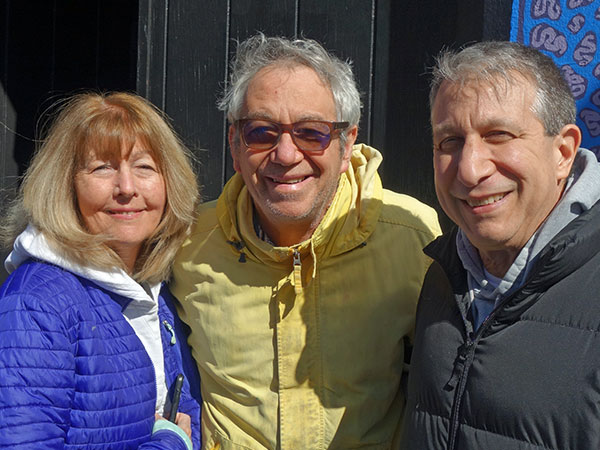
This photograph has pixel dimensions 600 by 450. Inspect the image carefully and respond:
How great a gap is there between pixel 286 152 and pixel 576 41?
3.28 ft

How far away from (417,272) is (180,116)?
122cm

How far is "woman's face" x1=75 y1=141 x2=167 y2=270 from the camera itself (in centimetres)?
206

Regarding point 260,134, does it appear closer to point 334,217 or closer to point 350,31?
point 334,217

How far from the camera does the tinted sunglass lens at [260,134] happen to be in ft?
6.82

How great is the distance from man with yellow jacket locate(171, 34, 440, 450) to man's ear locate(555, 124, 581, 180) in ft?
2.19

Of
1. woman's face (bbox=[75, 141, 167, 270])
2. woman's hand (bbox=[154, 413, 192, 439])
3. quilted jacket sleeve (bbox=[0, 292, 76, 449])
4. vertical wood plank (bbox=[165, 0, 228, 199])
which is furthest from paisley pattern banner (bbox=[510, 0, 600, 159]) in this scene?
quilted jacket sleeve (bbox=[0, 292, 76, 449])

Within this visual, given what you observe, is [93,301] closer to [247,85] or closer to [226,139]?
[247,85]

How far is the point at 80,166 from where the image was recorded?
208cm

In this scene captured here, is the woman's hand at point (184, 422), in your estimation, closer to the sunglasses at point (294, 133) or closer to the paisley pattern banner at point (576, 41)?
the sunglasses at point (294, 133)

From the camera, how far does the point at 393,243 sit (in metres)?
2.12

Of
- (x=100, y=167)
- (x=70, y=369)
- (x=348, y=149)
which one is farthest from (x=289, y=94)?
(x=70, y=369)

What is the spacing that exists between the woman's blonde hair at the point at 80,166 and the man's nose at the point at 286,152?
36 centimetres

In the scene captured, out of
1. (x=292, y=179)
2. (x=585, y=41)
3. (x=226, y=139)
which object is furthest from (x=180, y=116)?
(x=585, y=41)

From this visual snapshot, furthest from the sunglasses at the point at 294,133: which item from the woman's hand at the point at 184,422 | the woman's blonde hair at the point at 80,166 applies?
the woman's hand at the point at 184,422
